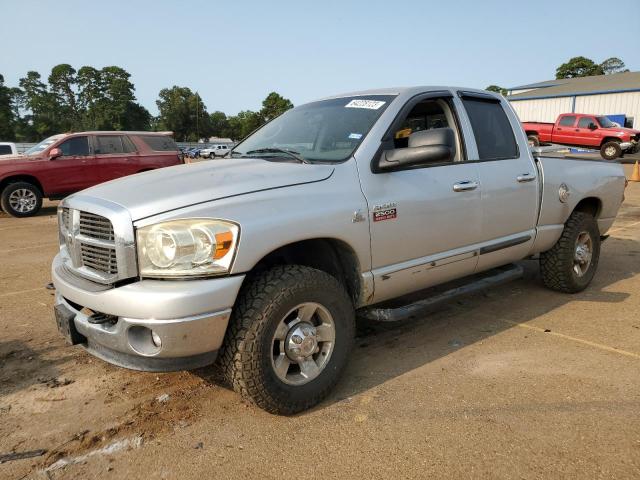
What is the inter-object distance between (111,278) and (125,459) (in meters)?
0.87

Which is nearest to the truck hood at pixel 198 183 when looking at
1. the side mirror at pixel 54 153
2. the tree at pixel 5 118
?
the side mirror at pixel 54 153

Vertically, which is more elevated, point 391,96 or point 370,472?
point 391,96

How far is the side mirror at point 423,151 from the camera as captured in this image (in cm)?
299

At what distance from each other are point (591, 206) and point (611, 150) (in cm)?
1965

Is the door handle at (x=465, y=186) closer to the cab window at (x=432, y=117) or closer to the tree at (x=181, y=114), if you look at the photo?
the cab window at (x=432, y=117)

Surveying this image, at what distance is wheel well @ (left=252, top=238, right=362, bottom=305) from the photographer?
297cm

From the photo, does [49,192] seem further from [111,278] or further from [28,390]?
[111,278]

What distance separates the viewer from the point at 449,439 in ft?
8.22

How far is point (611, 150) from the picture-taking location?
21.7 metres

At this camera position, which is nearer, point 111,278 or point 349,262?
point 111,278

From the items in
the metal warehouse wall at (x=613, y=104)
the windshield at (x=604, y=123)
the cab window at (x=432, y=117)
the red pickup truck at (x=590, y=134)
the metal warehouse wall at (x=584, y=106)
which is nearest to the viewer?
the cab window at (x=432, y=117)

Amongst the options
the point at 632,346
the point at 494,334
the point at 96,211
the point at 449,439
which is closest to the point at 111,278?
the point at 96,211

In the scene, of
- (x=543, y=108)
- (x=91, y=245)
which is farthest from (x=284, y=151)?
(x=543, y=108)

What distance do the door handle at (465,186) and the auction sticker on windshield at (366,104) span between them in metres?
0.76
